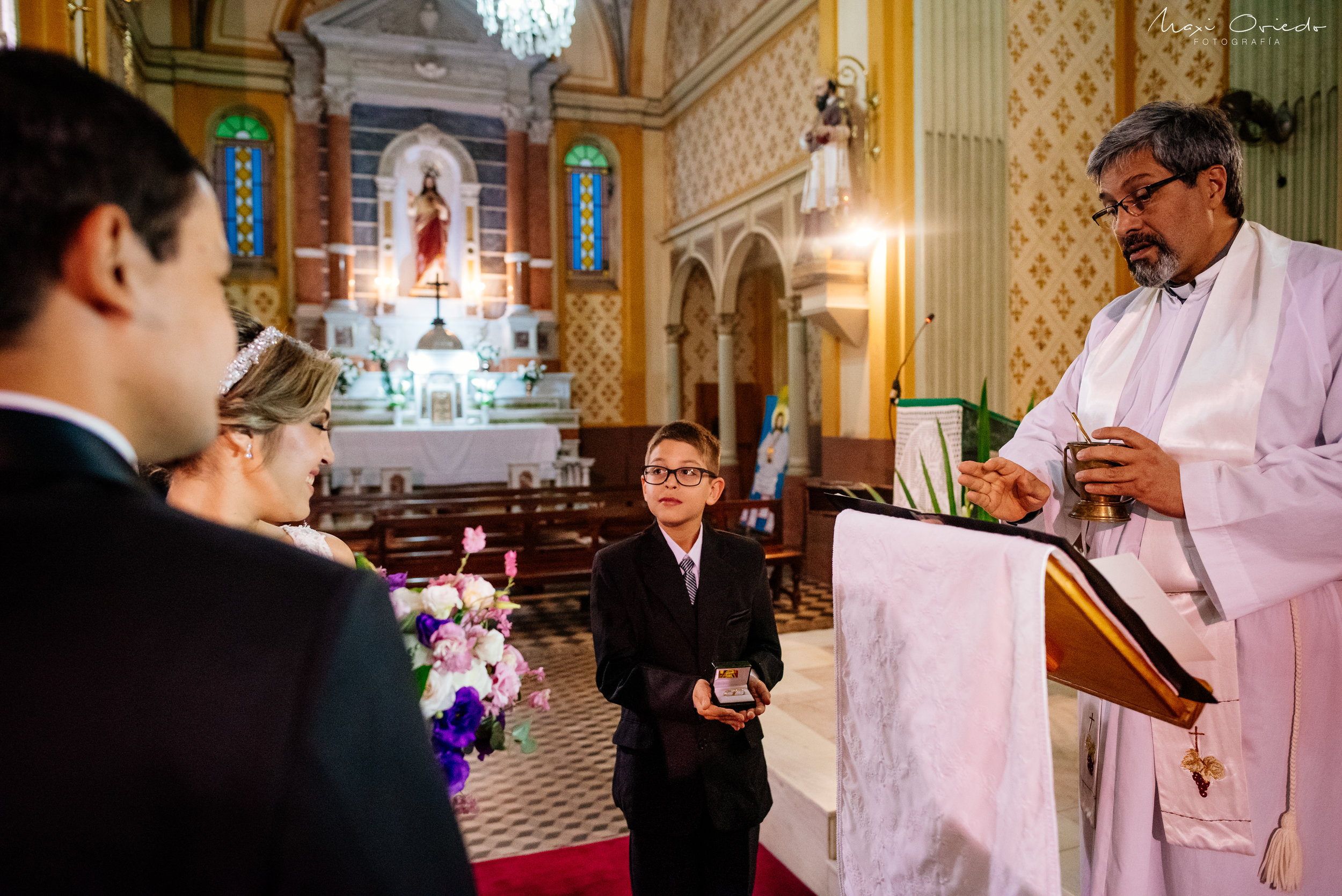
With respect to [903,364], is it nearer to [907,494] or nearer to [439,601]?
[907,494]

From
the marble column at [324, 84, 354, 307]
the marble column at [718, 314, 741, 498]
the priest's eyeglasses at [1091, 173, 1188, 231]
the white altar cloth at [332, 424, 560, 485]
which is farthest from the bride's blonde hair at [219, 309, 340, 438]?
the marble column at [324, 84, 354, 307]

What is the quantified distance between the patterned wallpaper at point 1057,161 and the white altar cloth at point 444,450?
7.03m

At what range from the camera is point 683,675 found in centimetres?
184

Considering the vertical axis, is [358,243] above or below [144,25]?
Result: below

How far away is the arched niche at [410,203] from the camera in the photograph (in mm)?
12703

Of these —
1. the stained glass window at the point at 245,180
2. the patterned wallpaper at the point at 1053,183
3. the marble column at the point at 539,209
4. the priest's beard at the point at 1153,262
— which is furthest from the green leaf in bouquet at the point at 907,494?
the stained glass window at the point at 245,180

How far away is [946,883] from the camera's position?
122cm

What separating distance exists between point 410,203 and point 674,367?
4851mm

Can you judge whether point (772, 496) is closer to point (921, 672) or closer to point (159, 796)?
point (921, 672)

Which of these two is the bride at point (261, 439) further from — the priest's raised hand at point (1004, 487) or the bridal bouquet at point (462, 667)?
the priest's raised hand at point (1004, 487)

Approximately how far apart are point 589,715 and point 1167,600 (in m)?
3.98

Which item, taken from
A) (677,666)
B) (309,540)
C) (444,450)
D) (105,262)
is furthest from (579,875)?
(444,450)

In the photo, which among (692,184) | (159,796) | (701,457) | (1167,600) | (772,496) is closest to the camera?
(159,796)

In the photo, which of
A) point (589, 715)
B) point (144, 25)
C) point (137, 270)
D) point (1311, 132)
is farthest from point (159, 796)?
point (144, 25)
